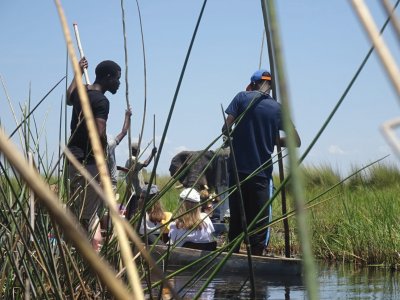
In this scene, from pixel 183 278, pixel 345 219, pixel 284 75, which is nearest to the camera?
pixel 284 75

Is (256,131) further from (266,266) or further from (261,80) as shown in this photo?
(266,266)

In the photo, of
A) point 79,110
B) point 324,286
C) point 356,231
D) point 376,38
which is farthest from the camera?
point 356,231

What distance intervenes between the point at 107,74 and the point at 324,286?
190 centimetres

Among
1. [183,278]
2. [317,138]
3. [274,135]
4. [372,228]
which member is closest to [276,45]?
[317,138]

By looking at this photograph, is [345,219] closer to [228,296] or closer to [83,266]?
[228,296]

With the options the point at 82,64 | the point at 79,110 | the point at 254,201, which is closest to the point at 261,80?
the point at 254,201

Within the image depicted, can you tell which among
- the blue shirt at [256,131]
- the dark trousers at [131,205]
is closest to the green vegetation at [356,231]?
the blue shirt at [256,131]

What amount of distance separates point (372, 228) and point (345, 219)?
0.42 metres

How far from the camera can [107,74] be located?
480 centimetres

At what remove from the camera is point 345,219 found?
6.53m

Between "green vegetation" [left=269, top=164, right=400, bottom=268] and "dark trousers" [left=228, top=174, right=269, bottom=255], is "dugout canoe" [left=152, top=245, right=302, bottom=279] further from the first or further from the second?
"green vegetation" [left=269, top=164, right=400, bottom=268]

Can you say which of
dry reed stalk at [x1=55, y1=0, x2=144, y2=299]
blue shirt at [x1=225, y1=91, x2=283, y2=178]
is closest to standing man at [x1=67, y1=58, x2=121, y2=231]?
blue shirt at [x1=225, y1=91, x2=283, y2=178]

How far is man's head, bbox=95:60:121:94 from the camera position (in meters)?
4.76

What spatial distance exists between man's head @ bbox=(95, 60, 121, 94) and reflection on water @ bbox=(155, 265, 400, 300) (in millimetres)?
1248
